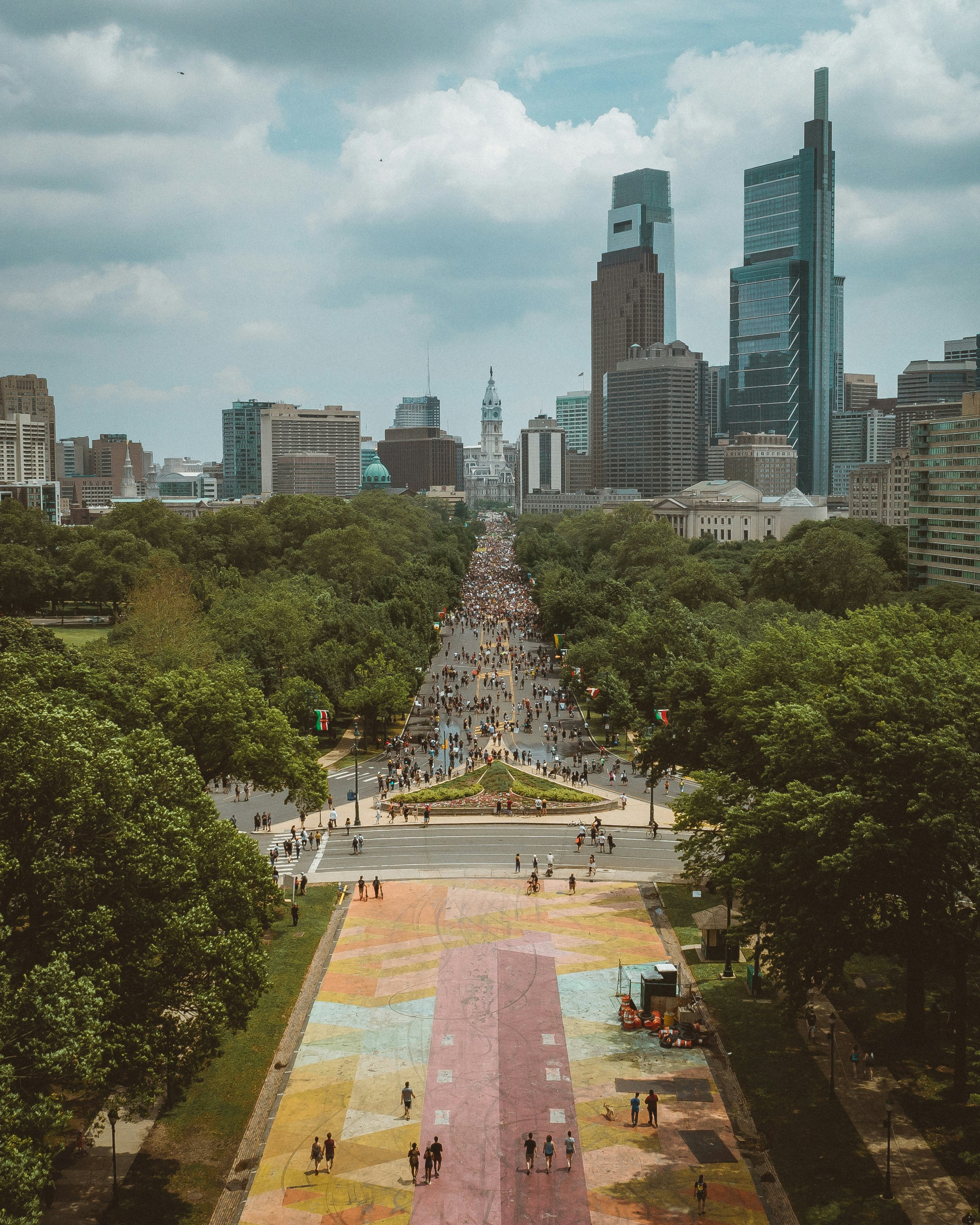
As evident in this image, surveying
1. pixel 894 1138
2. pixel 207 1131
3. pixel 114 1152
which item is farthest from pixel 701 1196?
pixel 114 1152

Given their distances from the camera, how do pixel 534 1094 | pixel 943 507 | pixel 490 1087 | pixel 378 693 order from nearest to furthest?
pixel 534 1094, pixel 490 1087, pixel 378 693, pixel 943 507

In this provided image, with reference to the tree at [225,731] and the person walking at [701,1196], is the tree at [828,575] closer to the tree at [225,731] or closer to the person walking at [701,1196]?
the tree at [225,731]

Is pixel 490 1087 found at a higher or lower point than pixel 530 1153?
lower

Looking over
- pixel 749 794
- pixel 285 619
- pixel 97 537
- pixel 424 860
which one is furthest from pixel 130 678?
pixel 97 537

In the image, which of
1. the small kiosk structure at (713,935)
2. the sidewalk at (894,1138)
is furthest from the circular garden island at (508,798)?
the sidewalk at (894,1138)

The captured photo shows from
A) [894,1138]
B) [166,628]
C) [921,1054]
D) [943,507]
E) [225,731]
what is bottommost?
[894,1138]

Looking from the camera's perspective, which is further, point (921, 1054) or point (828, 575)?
point (828, 575)

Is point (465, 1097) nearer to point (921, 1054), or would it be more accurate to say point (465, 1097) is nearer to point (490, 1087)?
point (490, 1087)

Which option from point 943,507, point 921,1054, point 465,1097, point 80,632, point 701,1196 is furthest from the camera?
point 80,632
